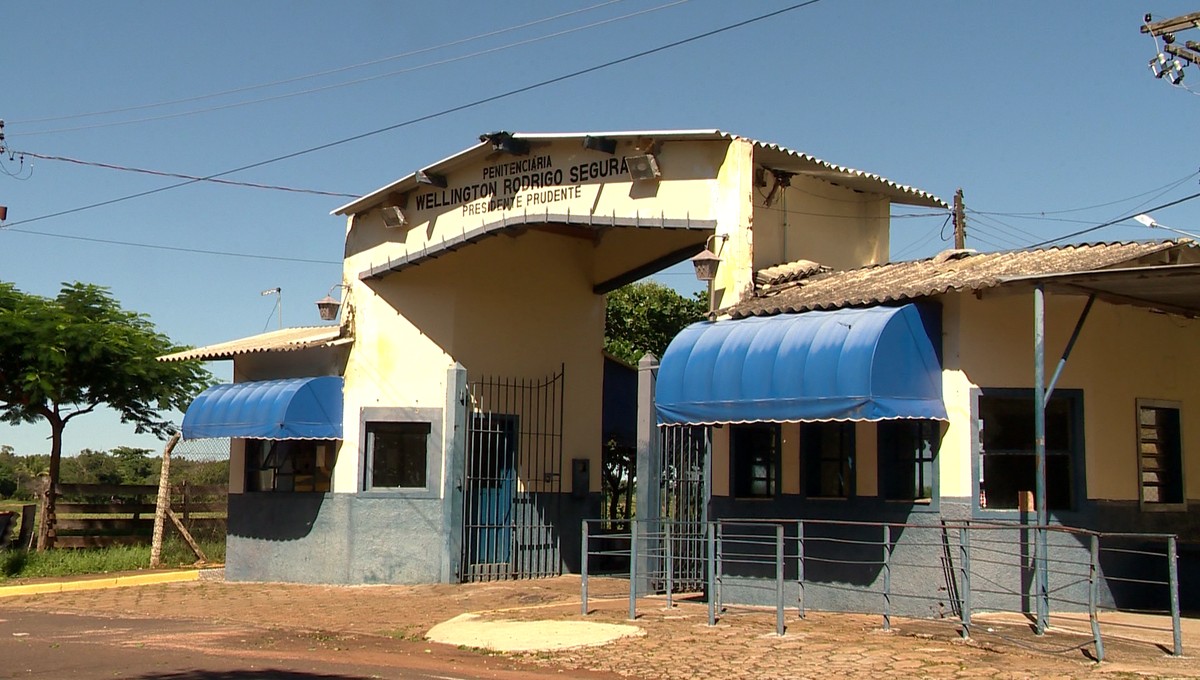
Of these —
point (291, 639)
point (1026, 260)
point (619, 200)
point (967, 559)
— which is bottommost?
point (291, 639)

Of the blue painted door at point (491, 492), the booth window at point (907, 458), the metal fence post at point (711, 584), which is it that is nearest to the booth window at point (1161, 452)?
the booth window at point (907, 458)

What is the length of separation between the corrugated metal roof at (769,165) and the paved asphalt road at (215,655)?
22.5 feet

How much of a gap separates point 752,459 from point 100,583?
36.4ft

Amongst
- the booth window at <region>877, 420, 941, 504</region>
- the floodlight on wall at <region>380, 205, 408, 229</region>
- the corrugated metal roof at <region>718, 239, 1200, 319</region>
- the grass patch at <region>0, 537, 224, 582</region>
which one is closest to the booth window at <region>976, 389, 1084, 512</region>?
the booth window at <region>877, 420, 941, 504</region>

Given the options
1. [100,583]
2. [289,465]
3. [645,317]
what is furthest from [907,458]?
[645,317]

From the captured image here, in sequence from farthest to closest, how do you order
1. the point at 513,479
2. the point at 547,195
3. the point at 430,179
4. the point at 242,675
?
Result: the point at 513,479 → the point at 430,179 → the point at 547,195 → the point at 242,675

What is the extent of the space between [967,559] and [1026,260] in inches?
143

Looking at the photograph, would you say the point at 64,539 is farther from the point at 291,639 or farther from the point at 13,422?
the point at 291,639

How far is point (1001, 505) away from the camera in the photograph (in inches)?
511

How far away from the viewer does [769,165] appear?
52.3ft

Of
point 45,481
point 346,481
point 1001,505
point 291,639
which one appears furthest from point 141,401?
point 1001,505

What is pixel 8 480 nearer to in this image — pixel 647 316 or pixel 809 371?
pixel 647 316

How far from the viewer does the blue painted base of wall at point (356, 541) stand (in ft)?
60.5

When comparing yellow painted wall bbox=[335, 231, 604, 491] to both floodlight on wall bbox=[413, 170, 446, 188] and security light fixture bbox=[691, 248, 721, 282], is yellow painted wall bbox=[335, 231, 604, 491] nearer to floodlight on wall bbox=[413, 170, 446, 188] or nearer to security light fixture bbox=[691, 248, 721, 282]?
floodlight on wall bbox=[413, 170, 446, 188]
